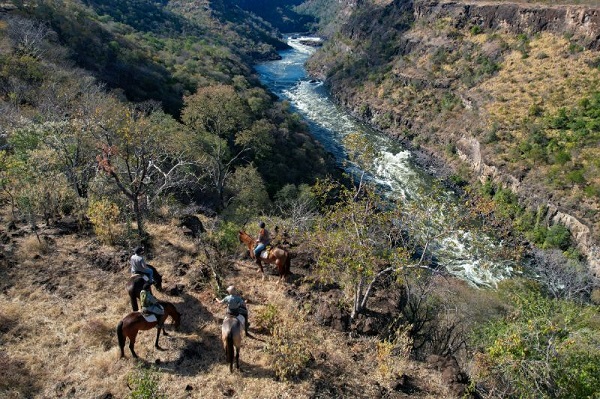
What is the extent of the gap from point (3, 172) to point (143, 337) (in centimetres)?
1033

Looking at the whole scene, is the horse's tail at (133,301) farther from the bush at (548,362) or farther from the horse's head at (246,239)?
the bush at (548,362)

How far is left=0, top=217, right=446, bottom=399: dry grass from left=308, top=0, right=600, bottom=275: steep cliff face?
34.8 metres

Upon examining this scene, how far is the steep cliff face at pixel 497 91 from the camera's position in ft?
141

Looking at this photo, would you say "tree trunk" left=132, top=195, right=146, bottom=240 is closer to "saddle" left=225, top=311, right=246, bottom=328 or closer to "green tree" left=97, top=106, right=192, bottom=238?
"green tree" left=97, top=106, right=192, bottom=238

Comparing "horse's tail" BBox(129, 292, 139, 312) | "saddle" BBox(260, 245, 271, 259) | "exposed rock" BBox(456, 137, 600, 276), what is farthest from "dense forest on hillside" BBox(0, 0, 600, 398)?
"exposed rock" BBox(456, 137, 600, 276)

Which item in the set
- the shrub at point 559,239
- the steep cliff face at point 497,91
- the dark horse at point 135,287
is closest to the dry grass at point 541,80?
the steep cliff face at point 497,91

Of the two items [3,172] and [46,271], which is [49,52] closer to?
[3,172]

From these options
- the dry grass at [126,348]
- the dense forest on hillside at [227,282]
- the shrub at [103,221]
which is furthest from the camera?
the shrub at [103,221]

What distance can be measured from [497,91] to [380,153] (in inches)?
2162

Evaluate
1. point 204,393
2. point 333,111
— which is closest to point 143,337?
point 204,393

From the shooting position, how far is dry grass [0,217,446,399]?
980cm

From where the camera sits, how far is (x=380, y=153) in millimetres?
16266

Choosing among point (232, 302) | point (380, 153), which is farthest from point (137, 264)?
point (380, 153)

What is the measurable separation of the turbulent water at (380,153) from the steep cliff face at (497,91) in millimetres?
3879
